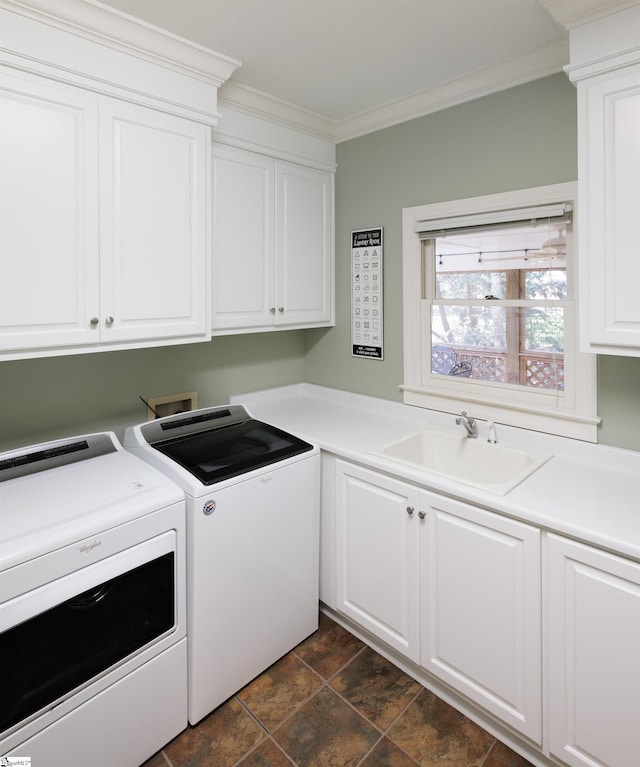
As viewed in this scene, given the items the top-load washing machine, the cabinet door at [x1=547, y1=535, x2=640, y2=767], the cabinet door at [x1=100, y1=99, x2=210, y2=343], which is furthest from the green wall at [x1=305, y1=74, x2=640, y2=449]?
the cabinet door at [x1=100, y1=99, x2=210, y2=343]

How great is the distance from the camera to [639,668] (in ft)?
4.32

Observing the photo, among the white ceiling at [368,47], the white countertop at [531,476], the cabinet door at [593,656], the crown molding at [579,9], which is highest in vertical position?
the white ceiling at [368,47]

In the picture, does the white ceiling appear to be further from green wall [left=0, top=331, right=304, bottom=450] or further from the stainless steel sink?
the stainless steel sink

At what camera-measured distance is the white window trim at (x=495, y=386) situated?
191cm

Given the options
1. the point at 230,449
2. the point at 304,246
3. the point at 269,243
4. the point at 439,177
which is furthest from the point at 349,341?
the point at 230,449

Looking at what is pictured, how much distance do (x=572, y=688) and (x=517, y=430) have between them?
0.98m

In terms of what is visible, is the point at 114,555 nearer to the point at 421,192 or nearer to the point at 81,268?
the point at 81,268

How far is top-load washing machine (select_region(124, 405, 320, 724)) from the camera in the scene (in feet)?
5.63

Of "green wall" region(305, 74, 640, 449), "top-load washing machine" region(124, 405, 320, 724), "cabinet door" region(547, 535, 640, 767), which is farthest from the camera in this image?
"green wall" region(305, 74, 640, 449)

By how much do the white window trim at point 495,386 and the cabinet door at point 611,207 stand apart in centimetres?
37

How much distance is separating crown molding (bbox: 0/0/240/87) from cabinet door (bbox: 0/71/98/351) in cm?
19

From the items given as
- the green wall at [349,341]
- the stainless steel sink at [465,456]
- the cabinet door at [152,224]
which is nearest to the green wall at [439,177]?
the green wall at [349,341]

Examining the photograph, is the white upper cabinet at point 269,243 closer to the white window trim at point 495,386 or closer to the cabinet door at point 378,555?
the white window trim at point 495,386

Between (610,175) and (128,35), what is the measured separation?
1667mm
